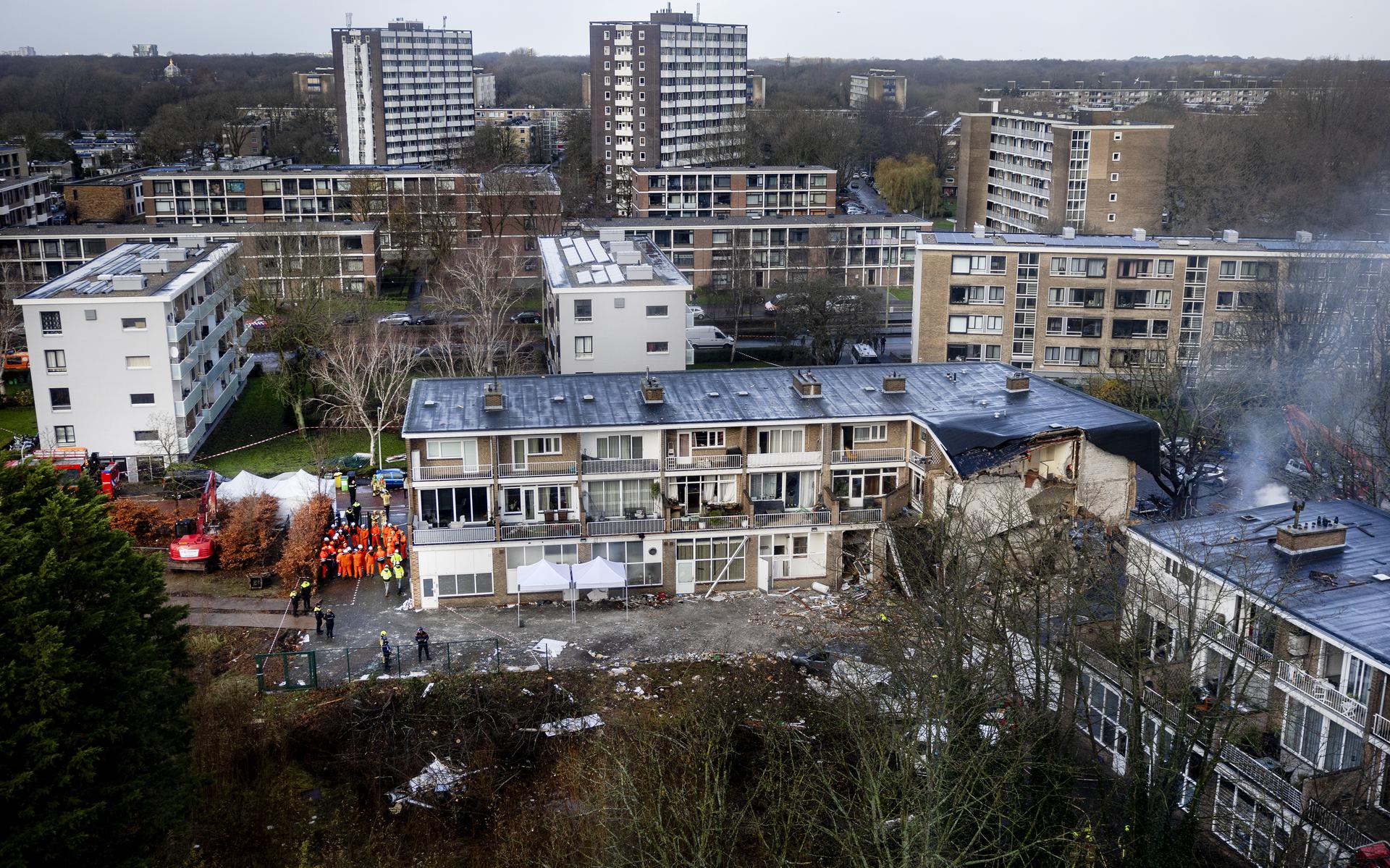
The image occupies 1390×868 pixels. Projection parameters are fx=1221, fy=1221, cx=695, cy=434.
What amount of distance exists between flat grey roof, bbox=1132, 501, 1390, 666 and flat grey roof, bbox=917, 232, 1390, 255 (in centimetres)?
2742

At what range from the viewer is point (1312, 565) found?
21.9 metres

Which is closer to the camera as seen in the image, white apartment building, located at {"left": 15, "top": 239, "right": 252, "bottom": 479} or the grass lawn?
white apartment building, located at {"left": 15, "top": 239, "right": 252, "bottom": 479}

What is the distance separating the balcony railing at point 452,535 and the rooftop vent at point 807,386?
8.93 m

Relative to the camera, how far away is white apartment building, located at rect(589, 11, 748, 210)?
339ft

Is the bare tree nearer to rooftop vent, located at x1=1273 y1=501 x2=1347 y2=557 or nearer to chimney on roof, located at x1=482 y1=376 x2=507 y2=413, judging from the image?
chimney on roof, located at x1=482 y1=376 x2=507 y2=413

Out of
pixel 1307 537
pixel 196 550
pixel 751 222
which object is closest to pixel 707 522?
pixel 196 550

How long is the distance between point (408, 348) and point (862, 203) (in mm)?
61348

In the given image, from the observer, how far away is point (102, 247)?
65812 mm

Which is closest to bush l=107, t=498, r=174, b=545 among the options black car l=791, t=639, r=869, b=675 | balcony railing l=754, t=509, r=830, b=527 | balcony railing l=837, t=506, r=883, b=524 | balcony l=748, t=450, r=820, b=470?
balcony l=748, t=450, r=820, b=470

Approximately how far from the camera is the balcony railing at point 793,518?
31750 mm

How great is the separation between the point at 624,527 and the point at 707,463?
282cm

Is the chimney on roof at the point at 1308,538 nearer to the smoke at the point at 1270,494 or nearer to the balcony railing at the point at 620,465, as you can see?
the smoke at the point at 1270,494

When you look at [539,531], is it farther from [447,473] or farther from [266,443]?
[266,443]

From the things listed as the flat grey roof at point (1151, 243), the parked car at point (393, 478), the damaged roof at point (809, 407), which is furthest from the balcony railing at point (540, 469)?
the flat grey roof at point (1151, 243)
